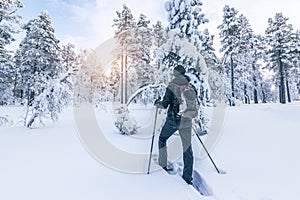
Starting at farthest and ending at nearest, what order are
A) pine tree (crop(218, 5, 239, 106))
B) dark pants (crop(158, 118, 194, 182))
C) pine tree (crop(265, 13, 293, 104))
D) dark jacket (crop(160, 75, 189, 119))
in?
pine tree (crop(265, 13, 293, 104)) < pine tree (crop(218, 5, 239, 106)) < dark jacket (crop(160, 75, 189, 119)) < dark pants (crop(158, 118, 194, 182))

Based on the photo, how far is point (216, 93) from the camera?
1102cm

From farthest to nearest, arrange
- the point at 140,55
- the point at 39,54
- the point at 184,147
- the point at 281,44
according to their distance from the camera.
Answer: the point at 281,44, the point at 140,55, the point at 39,54, the point at 184,147

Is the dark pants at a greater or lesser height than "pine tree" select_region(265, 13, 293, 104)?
lesser

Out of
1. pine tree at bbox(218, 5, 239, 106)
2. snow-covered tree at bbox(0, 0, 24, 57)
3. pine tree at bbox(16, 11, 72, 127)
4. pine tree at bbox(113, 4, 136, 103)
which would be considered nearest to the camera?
snow-covered tree at bbox(0, 0, 24, 57)

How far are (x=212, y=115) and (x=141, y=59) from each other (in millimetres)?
13677

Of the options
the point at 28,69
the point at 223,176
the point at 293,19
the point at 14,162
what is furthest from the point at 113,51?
the point at 293,19

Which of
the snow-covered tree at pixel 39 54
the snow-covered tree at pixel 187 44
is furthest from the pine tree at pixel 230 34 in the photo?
the snow-covered tree at pixel 39 54

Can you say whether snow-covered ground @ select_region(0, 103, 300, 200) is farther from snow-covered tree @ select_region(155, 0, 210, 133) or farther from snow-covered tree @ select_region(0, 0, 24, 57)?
snow-covered tree @ select_region(0, 0, 24, 57)

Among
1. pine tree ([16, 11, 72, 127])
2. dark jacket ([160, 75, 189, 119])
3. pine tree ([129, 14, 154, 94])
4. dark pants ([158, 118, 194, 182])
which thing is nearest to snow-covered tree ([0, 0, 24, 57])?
pine tree ([16, 11, 72, 127])

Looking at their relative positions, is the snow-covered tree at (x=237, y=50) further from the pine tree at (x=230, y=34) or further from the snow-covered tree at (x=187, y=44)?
the snow-covered tree at (x=187, y=44)

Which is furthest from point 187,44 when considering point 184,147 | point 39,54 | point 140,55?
point 39,54

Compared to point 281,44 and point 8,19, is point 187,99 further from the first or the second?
point 281,44

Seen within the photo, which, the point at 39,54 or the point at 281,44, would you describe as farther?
the point at 281,44

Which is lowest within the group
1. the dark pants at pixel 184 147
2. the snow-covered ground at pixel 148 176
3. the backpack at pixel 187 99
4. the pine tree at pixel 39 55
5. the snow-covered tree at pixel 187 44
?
the snow-covered ground at pixel 148 176
